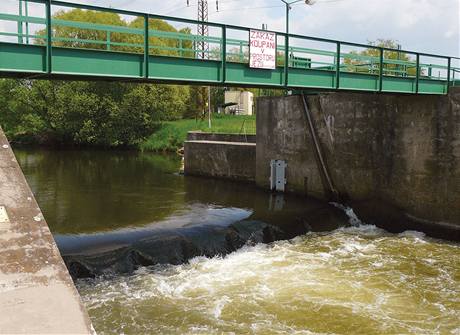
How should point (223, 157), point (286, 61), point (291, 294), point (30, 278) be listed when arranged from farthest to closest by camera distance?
point (223, 157) → point (286, 61) → point (291, 294) → point (30, 278)

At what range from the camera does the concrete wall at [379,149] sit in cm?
1797

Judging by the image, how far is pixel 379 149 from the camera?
20.5 meters

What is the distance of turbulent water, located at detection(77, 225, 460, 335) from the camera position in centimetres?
1006

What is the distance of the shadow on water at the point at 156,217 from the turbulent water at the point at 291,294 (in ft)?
2.34

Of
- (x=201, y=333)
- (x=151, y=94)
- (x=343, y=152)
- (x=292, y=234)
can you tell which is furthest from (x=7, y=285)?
(x=151, y=94)

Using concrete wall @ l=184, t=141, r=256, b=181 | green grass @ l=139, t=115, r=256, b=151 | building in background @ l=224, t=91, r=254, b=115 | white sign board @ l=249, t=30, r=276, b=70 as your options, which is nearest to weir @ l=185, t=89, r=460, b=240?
concrete wall @ l=184, t=141, r=256, b=181

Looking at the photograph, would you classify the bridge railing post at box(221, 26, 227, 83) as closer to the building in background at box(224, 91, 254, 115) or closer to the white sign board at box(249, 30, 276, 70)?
the white sign board at box(249, 30, 276, 70)

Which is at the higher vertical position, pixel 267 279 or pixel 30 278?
pixel 30 278

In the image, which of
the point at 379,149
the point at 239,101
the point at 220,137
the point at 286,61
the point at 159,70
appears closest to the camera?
the point at 159,70

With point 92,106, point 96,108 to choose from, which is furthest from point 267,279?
point 92,106

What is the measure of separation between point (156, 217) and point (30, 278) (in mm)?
13065

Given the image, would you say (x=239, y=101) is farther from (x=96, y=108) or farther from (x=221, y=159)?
(x=221, y=159)

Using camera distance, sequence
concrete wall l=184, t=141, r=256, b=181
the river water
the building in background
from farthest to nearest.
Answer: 1. the building in background
2. concrete wall l=184, t=141, r=256, b=181
3. the river water

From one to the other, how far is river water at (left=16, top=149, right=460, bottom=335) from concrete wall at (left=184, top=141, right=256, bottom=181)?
15.2 feet
